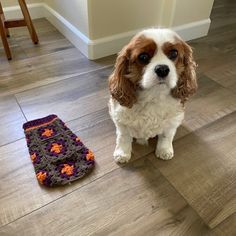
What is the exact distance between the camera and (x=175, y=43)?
0.96m

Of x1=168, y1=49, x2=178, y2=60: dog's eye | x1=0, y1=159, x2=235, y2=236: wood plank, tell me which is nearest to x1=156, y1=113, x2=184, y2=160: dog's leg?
x1=0, y1=159, x2=235, y2=236: wood plank

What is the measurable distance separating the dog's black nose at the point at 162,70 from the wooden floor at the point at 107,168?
1.62ft

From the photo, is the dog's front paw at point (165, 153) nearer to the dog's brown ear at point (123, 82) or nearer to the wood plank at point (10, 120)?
the dog's brown ear at point (123, 82)

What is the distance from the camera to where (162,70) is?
93 cm

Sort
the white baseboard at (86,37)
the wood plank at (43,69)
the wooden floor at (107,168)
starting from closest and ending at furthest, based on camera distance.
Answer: the wooden floor at (107,168), the wood plank at (43,69), the white baseboard at (86,37)

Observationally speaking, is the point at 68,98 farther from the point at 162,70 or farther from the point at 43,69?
the point at 162,70

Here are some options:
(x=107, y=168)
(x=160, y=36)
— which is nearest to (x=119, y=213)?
(x=107, y=168)

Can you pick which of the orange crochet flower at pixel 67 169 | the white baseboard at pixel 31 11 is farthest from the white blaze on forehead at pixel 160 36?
the white baseboard at pixel 31 11

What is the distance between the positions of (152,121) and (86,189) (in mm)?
411

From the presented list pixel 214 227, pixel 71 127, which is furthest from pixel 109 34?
pixel 214 227

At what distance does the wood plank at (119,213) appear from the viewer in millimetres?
1019

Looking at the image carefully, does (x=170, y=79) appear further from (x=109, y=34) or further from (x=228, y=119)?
(x=109, y=34)

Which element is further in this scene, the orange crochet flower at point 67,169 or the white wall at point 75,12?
the white wall at point 75,12

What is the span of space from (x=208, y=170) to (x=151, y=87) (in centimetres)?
53
